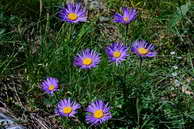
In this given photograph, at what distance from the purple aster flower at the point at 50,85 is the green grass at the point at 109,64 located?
0.11 m

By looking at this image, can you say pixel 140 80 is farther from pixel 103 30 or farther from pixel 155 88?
pixel 103 30

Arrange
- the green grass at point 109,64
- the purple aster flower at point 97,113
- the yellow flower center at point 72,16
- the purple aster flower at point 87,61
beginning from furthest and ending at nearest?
the yellow flower center at point 72,16
the green grass at point 109,64
the purple aster flower at point 87,61
the purple aster flower at point 97,113

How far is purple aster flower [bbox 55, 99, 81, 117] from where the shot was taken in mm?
2412

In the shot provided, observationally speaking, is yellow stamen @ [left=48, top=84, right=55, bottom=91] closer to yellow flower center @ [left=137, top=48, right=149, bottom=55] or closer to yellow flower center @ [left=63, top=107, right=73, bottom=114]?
yellow flower center @ [left=63, top=107, right=73, bottom=114]

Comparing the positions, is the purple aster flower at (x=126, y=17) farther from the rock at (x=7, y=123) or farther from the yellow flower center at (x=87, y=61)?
the rock at (x=7, y=123)

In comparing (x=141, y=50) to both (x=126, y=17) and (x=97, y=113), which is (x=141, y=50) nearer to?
(x=126, y=17)

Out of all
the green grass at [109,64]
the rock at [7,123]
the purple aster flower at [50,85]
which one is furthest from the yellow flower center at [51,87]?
the rock at [7,123]

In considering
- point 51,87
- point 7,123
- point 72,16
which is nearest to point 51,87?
point 51,87

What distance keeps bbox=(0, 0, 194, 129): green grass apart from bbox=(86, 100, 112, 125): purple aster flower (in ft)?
0.46

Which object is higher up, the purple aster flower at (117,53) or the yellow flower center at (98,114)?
the purple aster flower at (117,53)

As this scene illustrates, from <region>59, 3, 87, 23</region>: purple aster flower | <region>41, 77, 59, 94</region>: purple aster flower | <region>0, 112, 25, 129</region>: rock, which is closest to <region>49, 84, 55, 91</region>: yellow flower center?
<region>41, 77, 59, 94</region>: purple aster flower

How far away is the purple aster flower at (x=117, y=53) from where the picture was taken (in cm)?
244

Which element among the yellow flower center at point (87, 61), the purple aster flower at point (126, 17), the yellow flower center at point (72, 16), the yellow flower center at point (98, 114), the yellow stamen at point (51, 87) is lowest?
the yellow flower center at point (98, 114)

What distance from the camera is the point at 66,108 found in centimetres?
243
